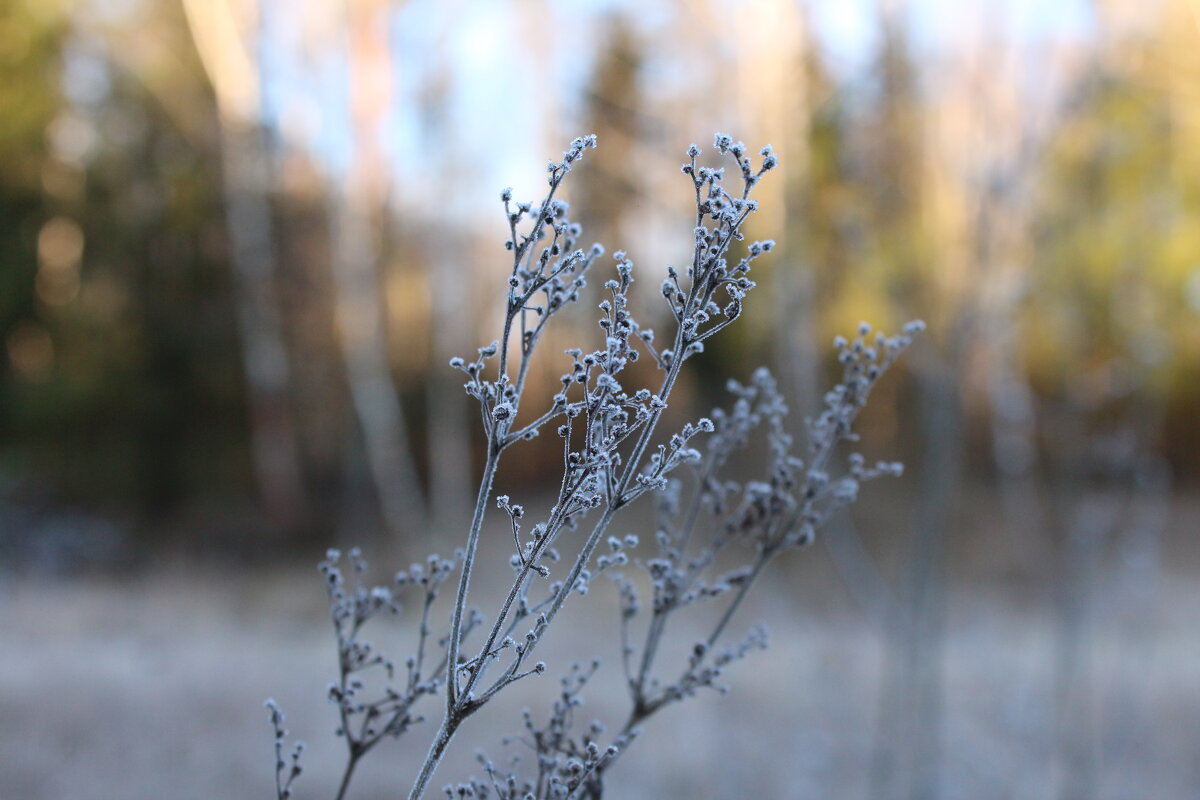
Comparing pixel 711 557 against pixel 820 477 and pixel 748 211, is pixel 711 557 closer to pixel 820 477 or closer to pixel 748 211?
pixel 820 477

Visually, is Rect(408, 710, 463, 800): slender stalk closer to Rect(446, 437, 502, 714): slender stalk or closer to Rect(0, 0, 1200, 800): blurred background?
Rect(446, 437, 502, 714): slender stalk

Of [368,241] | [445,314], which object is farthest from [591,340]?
[368,241]

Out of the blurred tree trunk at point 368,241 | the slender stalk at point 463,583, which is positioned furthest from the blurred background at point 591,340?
the slender stalk at point 463,583

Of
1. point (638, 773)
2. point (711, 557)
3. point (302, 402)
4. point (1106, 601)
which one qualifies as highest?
point (302, 402)

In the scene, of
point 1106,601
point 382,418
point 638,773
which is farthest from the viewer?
point 382,418

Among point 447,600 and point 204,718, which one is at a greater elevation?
point 447,600

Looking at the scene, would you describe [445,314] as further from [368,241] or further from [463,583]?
[463,583]

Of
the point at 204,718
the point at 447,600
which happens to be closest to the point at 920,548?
the point at 204,718
